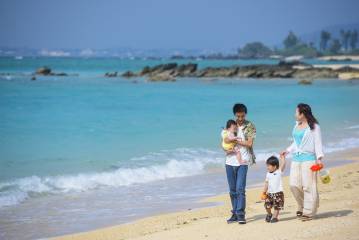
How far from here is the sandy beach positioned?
747 centimetres

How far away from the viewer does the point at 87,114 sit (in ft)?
104

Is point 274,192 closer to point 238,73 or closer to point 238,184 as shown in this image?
point 238,184

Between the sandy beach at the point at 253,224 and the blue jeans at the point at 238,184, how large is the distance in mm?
238

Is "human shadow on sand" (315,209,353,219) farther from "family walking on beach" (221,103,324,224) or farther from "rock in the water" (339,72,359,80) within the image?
"rock in the water" (339,72,359,80)

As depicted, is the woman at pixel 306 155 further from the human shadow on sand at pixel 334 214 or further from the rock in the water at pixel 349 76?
the rock in the water at pixel 349 76

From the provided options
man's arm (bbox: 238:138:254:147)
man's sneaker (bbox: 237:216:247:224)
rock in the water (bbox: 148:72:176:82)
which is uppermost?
man's arm (bbox: 238:138:254:147)

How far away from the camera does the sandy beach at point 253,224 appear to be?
7.47 metres

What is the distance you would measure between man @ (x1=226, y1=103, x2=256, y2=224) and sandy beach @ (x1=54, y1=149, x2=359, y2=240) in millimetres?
286

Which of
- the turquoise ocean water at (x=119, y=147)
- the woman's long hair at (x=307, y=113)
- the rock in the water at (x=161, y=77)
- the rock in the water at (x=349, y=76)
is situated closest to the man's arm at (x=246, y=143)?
the woman's long hair at (x=307, y=113)

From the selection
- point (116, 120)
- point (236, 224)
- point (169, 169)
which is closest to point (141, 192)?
Result: point (169, 169)

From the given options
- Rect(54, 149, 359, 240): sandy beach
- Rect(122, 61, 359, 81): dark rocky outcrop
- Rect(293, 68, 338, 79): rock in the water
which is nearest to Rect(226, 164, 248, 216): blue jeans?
Rect(54, 149, 359, 240): sandy beach

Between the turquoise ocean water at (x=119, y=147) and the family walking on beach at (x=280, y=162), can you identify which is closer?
the family walking on beach at (x=280, y=162)

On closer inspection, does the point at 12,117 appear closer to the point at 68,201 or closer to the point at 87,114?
the point at 87,114

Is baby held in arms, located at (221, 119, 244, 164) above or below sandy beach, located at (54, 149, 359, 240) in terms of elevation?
above
